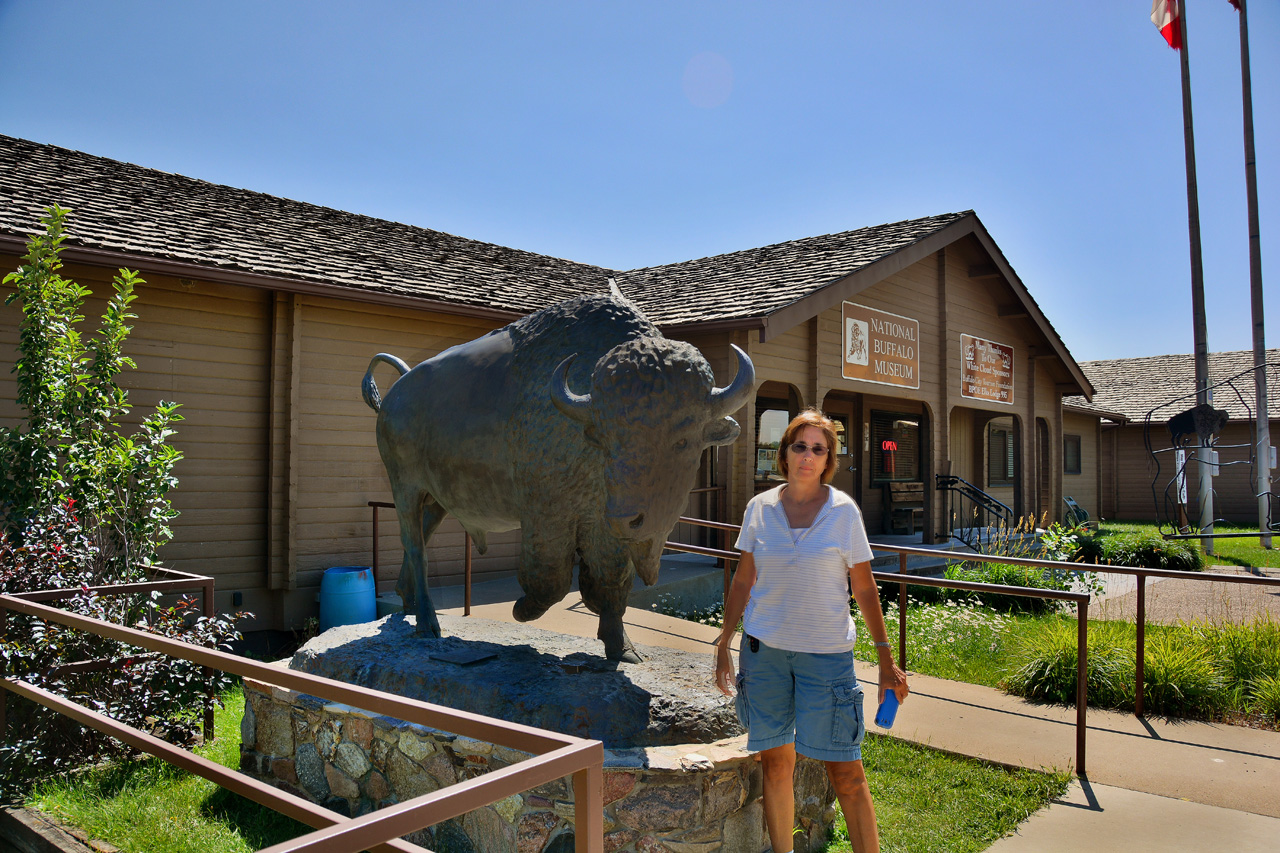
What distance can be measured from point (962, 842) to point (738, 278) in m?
8.79

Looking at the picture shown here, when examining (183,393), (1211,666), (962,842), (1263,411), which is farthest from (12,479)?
(1263,411)

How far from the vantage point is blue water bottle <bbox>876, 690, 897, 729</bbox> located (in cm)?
251

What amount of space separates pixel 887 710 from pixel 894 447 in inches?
500

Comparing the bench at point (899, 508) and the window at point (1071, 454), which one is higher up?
the window at point (1071, 454)

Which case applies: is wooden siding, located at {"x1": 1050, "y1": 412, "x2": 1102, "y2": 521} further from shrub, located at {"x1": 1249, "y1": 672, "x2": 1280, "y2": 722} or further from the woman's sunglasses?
the woman's sunglasses

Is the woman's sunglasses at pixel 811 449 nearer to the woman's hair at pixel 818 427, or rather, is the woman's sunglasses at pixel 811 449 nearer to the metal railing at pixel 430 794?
the woman's hair at pixel 818 427

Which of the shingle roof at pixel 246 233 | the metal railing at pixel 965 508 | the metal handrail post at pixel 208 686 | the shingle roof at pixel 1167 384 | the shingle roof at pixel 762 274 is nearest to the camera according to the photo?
the metal handrail post at pixel 208 686

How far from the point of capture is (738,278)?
11.2m

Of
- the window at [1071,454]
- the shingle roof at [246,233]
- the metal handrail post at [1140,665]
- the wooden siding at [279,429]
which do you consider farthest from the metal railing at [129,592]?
the window at [1071,454]

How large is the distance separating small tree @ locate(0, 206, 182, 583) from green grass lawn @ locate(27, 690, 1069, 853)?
1306 mm

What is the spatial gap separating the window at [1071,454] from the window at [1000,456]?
4.05 metres

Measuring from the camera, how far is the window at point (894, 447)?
14477 mm

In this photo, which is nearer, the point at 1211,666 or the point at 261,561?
the point at 1211,666

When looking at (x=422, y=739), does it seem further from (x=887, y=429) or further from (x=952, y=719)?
(x=887, y=429)
